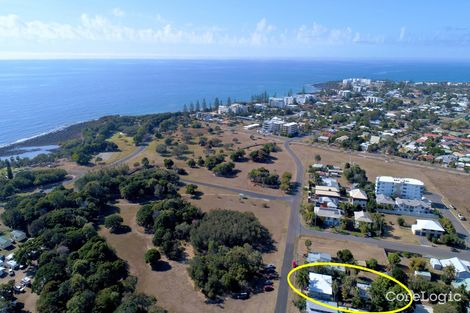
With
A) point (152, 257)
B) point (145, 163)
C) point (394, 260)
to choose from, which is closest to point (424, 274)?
point (394, 260)

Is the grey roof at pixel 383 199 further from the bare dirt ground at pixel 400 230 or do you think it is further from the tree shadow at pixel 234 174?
the tree shadow at pixel 234 174

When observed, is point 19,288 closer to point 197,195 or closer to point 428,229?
A: point 197,195

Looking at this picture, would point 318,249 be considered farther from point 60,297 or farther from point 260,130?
point 260,130

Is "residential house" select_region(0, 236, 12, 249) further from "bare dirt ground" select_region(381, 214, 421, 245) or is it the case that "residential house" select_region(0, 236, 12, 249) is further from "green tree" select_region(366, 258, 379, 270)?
"bare dirt ground" select_region(381, 214, 421, 245)

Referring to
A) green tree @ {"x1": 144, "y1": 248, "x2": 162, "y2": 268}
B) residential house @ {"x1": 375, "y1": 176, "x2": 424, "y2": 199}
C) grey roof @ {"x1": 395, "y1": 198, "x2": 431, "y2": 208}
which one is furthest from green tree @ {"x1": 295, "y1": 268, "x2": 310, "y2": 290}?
residential house @ {"x1": 375, "y1": 176, "x2": 424, "y2": 199}

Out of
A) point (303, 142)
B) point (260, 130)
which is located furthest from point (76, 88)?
point (303, 142)

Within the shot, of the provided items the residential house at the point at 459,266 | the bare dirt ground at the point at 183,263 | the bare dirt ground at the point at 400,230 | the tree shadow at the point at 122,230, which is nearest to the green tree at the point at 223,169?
the bare dirt ground at the point at 183,263
